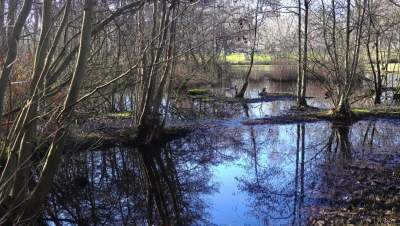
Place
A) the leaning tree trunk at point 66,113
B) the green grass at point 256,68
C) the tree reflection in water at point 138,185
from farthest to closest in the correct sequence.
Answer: the green grass at point 256,68
the tree reflection in water at point 138,185
the leaning tree trunk at point 66,113

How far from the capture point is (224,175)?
1203 centimetres

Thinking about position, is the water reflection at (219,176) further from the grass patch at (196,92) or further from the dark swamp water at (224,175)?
the grass patch at (196,92)

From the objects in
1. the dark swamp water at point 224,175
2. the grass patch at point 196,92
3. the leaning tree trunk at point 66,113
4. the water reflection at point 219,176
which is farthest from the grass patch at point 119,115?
the leaning tree trunk at point 66,113

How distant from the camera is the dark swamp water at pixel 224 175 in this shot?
900 cm

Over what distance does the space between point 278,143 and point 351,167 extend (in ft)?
14.4

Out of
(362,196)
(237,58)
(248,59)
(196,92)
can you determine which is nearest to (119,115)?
(196,92)

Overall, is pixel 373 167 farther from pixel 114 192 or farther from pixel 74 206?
pixel 74 206

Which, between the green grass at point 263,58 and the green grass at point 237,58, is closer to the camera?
the green grass at point 263,58

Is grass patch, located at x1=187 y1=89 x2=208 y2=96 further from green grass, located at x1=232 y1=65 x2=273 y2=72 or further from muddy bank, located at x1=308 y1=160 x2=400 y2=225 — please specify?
muddy bank, located at x1=308 y1=160 x2=400 y2=225

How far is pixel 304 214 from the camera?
8562 mm

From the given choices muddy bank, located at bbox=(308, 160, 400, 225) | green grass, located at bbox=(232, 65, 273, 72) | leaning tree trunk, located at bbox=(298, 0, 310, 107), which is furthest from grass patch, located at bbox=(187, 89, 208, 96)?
muddy bank, located at bbox=(308, 160, 400, 225)

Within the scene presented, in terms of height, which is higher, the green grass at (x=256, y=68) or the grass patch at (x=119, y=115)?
the green grass at (x=256, y=68)

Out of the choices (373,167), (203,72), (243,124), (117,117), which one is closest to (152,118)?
(117,117)

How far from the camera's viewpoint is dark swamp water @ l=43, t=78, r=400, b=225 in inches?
354
